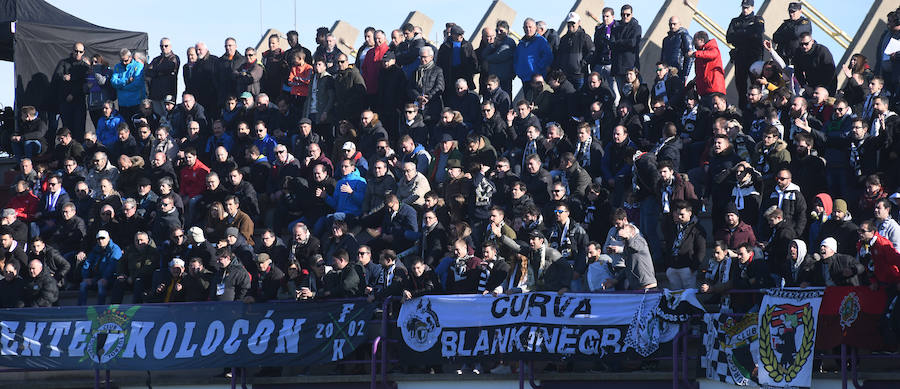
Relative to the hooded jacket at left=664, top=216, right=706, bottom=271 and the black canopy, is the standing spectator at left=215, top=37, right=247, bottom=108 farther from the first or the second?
the hooded jacket at left=664, top=216, right=706, bottom=271

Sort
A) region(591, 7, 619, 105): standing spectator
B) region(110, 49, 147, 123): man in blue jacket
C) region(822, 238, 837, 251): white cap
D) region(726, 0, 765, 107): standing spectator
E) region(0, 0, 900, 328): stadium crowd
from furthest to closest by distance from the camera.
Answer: region(110, 49, 147, 123): man in blue jacket → region(591, 7, 619, 105): standing spectator → region(726, 0, 765, 107): standing spectator → region(0, 0, 900, 328): stadium crowd → region(822, 238, 837, 251): white cap

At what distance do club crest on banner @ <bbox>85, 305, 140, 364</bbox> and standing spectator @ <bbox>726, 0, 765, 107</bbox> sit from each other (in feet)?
29.1

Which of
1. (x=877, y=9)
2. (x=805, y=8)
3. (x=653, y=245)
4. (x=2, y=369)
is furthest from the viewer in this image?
(x=805, y=8)

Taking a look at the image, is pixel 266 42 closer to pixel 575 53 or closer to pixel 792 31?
pixel 575 53

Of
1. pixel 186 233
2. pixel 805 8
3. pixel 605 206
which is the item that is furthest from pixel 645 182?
pixel 805 8

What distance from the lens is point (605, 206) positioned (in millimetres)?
16875

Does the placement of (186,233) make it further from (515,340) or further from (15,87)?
(15,87)

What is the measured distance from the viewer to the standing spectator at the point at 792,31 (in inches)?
738

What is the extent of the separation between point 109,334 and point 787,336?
8.23 m

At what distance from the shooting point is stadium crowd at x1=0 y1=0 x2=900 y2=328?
15328 millimetres

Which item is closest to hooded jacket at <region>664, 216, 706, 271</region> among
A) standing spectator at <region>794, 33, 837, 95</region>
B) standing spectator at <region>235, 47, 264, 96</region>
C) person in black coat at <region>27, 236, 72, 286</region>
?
standing spectator at <region>794, 33, 837, 95</region>

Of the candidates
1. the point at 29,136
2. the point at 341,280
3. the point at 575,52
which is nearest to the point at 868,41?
the point at 575,52

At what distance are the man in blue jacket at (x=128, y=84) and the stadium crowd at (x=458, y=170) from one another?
3 centimetres

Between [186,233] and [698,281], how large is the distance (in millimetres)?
6801
